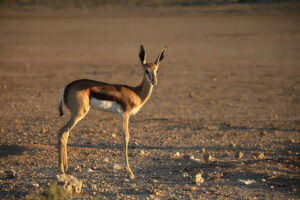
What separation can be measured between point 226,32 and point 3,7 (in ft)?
87.3

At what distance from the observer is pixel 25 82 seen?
49.8 ft

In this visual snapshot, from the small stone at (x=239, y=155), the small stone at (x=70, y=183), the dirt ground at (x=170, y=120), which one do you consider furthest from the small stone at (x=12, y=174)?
the small stone at (x=239, y=155)

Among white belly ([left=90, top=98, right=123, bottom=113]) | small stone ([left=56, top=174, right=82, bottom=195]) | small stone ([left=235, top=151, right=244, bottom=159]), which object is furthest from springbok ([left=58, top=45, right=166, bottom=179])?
small stone ([left=235, top=151, right=244, bottom=159])

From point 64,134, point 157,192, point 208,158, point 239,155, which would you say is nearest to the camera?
point 157,192

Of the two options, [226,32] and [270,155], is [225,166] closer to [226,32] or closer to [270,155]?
[270,155]

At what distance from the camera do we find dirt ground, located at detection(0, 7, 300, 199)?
6453 millimetres

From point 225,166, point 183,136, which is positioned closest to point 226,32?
point 183,136

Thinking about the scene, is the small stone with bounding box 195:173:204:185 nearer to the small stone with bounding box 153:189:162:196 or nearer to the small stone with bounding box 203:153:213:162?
the small stone with bounding box 153:189:162:196

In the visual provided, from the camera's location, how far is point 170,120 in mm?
10516

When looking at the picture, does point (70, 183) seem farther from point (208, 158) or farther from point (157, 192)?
point (208, 158)

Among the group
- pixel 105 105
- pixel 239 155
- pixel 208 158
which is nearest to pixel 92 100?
pixel 105 105

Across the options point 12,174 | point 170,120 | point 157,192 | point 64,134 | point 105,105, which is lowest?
point 157,192

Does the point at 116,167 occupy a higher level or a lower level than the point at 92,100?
lower

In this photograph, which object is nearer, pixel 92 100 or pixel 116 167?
pixel 92 100
